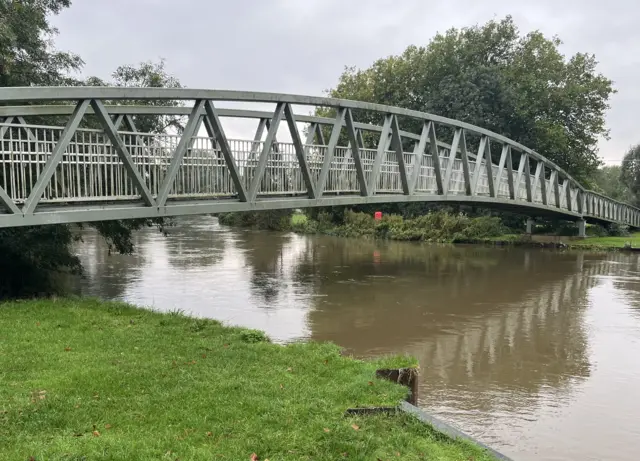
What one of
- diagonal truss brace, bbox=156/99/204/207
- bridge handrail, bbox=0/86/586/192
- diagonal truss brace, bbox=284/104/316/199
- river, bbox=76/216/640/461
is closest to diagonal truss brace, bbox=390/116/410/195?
bridge handrail, bbox=0/86/586/192

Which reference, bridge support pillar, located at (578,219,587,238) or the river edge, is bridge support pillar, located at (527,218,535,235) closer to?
the river edge

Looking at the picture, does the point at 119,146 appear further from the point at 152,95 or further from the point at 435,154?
the point at 435,154

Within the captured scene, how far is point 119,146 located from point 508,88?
30391 mm

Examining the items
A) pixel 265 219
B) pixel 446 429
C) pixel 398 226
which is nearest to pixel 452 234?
pixel 398 226

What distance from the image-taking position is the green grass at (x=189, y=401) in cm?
404

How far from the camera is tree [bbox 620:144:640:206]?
145 ft

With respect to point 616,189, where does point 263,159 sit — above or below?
below

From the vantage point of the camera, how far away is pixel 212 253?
26156mm

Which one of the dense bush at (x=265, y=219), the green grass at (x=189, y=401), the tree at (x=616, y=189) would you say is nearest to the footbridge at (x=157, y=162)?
the green grass at (x=189, y=401)

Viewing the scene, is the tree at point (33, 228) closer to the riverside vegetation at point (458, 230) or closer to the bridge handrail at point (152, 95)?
the bridge handrail at point (152, 95)

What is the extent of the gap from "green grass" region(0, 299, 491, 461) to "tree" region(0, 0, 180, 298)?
146 inches

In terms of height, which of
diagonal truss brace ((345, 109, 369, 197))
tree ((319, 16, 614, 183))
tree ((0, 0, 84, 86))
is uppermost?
tree ((319, 16, 614, 183))

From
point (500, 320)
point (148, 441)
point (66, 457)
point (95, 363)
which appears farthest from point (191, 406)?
point (500, 320)

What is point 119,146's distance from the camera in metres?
8.91
